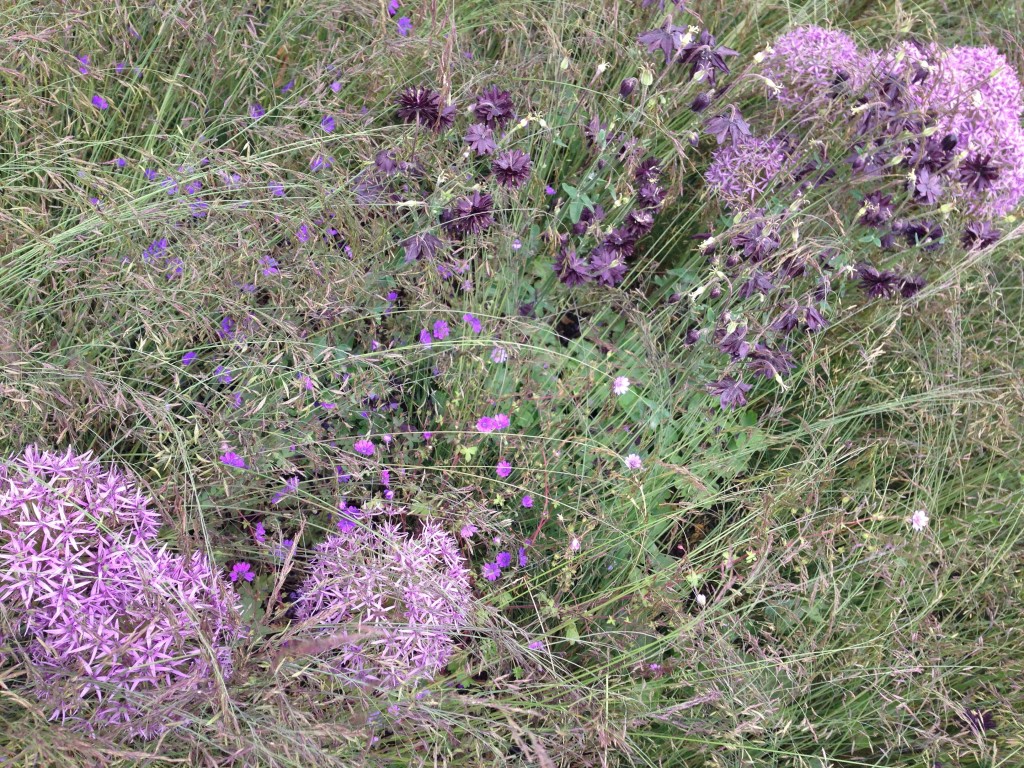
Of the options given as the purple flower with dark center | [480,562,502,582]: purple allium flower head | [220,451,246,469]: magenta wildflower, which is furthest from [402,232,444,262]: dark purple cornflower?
the purple flower with dark center

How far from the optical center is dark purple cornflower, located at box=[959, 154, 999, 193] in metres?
2.50

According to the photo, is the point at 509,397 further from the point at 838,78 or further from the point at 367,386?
the point at 838,78

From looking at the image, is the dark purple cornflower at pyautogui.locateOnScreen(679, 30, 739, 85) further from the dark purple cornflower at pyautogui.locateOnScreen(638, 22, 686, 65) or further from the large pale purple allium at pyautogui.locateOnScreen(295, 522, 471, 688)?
the large pale purple allium at pyautogui.locateOnScreen(295, 522, 471, 688)

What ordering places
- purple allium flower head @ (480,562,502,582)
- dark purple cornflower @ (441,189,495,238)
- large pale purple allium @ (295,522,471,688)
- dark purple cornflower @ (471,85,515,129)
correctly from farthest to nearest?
dark purple cornflower @ (471,85,515,129)
dark purple cornflower @ (441,189,495,238)
purple allium flower head @ (480,562,502,582)
large pale purple allium @ (295,522,471,688)

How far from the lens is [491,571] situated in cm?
195

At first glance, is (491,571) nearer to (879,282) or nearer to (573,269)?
(573,269)

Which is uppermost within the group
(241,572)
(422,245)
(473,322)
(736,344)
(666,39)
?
(666,39)

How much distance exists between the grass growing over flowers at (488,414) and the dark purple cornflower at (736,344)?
12 cm

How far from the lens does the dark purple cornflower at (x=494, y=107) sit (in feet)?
7.16

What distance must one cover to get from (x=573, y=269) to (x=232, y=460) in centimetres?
95

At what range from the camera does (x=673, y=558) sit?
7.11 feet

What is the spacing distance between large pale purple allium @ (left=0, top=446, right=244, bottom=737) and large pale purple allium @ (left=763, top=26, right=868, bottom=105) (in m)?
2.09

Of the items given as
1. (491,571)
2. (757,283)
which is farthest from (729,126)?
(491,571)

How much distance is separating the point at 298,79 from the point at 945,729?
95.0 inches
